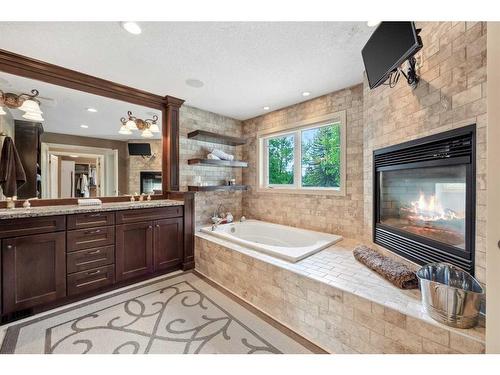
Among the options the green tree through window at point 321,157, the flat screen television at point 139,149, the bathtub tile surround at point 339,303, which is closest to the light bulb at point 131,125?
the flat screen television at point 139,149

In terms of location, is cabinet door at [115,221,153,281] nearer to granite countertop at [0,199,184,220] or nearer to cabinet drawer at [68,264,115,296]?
cabinet drawer at [68,264,115,296]

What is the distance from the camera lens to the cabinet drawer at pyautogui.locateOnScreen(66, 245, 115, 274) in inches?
81.0

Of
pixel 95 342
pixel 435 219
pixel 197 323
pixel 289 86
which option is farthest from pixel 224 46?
pixel 95 342

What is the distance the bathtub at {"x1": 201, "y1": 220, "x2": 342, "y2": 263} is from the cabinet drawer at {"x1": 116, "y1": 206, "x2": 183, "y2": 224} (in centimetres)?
52

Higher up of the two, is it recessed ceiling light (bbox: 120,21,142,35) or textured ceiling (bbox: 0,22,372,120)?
textured ceiling (bbox: 0,22,372,120)

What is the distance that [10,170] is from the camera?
207cm

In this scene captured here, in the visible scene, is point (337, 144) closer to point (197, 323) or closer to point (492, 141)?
point (492, 141)

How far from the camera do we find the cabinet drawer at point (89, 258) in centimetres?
206

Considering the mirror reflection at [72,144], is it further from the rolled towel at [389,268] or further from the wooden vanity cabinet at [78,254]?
the rolled towel at [389,268]

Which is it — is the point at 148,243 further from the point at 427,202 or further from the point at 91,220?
the point at 427,202

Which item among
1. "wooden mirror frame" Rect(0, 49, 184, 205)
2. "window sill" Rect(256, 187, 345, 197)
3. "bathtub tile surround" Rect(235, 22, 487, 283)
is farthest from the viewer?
"window sill" Rect(256, 187, 345, 197)

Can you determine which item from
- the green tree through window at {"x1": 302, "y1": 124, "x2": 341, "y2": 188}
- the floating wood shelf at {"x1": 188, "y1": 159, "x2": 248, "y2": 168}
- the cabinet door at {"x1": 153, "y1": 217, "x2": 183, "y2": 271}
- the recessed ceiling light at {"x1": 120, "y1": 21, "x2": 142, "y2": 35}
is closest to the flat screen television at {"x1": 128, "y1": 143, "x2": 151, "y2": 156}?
the floating wood shelf at {"x1": 188, "y1": 159, "x2": 248, "y2": 168}

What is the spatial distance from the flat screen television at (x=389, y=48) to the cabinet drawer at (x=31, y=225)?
9.94 feet

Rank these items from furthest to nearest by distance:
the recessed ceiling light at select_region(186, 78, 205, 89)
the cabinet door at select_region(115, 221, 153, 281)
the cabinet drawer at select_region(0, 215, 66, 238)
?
the recessed ceiling light at select_region(186, 78, 205, 89)
the cabinet door at select_region(115, 221, 153, 281)
the cabinet drawer at select_region(0, 215, 66, 238)
